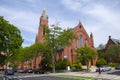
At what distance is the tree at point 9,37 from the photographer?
49.6 meters

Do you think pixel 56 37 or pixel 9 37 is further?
pixel 56 37

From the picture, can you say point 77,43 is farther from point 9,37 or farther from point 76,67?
point 9,37

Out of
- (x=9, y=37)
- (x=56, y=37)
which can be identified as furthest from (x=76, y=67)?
(x=9, y=37)

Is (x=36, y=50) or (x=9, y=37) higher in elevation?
(x=9, y=37)

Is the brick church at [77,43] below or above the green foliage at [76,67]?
above

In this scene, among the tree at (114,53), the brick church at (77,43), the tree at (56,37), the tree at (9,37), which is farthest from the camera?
the tree at (114,53)

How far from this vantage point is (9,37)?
1998 inches

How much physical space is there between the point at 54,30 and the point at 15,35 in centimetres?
1495

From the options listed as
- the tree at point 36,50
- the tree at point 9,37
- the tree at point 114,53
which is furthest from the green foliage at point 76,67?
the tree at point 9,37

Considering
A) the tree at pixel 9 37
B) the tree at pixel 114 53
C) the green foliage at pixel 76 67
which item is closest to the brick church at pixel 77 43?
the tree at pixel 114 53

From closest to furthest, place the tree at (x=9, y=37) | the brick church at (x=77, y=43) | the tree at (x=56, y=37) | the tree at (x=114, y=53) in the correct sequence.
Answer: the tree at (x=9, y=37), the tree at (x=56, y=37), the brick church at (x=77, y=43), the tree at (x=114, y=53)

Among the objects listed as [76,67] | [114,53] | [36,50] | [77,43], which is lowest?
[76,67]

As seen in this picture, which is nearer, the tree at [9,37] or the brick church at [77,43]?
the tree at [9,37]

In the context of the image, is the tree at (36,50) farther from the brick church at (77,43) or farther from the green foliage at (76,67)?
the green foliage at (76,67)
